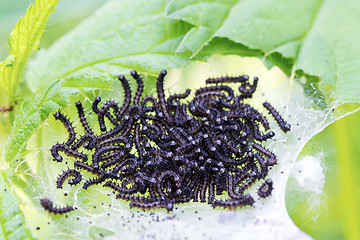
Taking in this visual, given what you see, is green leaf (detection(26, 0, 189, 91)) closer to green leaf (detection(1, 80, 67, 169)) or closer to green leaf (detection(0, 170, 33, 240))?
green leaf (detection(1, 80, 67, 169))

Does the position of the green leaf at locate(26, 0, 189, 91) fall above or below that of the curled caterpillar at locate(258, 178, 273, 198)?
above

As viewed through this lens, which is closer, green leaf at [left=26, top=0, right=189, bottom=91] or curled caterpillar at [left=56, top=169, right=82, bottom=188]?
curled caterpillar at [left=56, top=169, right=82, bottom=188]

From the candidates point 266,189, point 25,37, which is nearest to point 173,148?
point 266,189

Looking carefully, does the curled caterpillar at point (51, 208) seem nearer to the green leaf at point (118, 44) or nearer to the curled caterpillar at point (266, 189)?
the green leaf at point (118, 44)

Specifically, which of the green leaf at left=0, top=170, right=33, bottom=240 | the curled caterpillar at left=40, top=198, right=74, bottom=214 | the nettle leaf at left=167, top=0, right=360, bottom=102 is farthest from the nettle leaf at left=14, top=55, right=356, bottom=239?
the nettle leaf at left=167, top=0, right=360, bottom=102

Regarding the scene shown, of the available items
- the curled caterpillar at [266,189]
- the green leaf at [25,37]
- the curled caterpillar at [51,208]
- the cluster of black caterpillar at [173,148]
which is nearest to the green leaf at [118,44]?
the cluster of black caterpillar at [173,148]

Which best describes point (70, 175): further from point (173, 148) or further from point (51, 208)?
point (173, 148)

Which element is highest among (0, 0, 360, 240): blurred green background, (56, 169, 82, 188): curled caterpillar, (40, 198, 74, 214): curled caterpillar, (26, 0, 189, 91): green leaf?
(26, 0, 189, 91): green leaf

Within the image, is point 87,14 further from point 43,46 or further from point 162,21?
point 162,21
